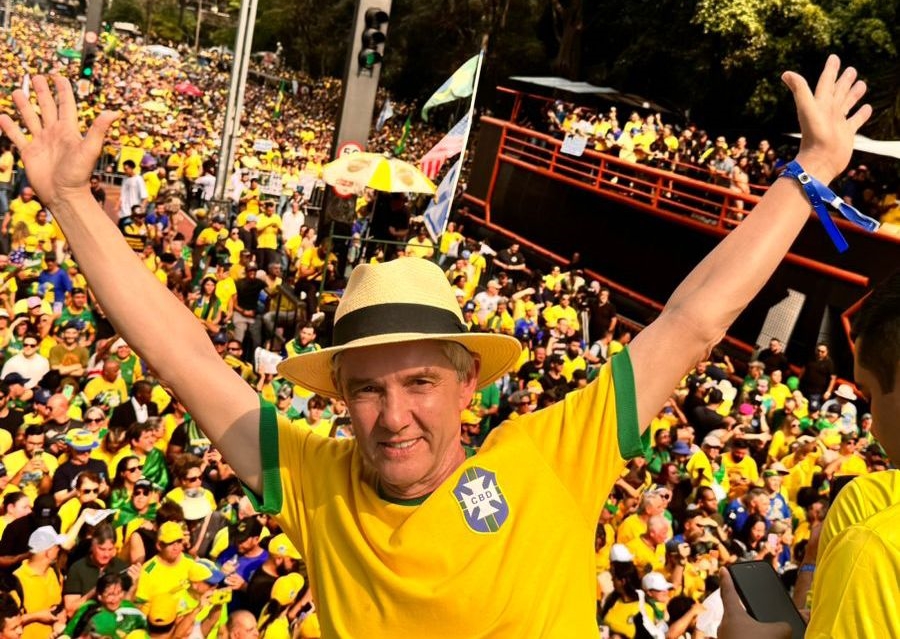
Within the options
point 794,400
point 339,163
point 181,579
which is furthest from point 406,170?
point 181,579

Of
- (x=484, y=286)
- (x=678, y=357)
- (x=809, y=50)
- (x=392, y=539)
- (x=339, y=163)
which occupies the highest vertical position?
(x=809, y=50)

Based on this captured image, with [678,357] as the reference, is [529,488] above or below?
below

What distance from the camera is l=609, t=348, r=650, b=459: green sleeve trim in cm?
214

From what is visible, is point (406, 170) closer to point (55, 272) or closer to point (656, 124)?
point (55, 272)

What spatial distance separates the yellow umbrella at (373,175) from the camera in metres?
10.8

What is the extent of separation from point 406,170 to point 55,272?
3.96 metres

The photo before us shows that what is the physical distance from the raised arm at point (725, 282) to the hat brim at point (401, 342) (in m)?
0.33

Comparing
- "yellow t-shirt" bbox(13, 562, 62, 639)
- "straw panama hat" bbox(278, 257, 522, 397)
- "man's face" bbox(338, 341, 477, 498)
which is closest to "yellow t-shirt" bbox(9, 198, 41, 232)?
"yellow t-shirt" bbox(13, 562, 62, 639)

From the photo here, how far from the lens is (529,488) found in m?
2.15

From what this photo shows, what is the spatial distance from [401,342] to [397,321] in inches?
1.9

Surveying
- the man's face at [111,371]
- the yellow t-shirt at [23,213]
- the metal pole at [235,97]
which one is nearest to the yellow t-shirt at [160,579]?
the man's face at [111,371]

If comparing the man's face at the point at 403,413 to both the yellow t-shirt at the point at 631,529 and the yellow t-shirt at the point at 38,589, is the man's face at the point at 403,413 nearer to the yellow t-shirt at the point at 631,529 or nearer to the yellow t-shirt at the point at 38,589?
the yellow t-shirt at the point at 38,589

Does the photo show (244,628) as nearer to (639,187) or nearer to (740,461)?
(740,461)

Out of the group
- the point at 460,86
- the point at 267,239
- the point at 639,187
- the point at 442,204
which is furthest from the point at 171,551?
the point at 639,187
